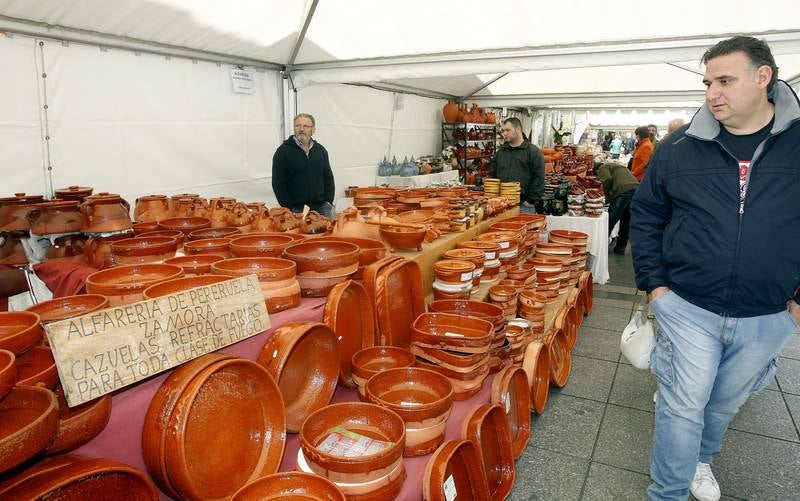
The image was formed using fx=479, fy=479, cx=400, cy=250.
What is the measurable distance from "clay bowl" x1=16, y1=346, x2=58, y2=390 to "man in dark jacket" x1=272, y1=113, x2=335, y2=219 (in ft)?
11.2

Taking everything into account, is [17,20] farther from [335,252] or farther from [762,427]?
[762,427]

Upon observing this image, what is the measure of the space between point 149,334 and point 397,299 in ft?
4.06

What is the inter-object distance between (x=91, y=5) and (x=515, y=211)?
12.6 feet

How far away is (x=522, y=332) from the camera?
8.45 feet

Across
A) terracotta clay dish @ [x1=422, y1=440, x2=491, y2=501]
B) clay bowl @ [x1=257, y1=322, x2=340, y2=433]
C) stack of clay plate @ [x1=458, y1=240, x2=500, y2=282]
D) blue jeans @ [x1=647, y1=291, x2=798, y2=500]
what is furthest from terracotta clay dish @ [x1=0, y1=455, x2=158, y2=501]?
stack of clay plate @ [x1=458, y1=240, x2=500, y2=282]

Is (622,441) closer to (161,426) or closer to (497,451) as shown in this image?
(497,451)

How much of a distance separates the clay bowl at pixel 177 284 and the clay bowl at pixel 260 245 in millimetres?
251

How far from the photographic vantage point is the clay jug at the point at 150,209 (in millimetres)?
2461

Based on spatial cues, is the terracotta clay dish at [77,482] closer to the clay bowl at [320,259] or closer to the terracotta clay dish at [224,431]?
the terracotta clay dish at [224,431]

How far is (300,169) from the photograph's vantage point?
14.4ft

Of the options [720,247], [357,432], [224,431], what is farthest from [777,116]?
[224,431]

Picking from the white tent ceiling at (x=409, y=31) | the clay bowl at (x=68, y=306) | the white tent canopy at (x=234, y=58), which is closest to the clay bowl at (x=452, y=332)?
the clay bowl at (x=68, y=306)

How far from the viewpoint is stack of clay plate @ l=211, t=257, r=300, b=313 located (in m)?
1.49

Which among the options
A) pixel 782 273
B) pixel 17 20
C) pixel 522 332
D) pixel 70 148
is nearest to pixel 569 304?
pixel 522 332
